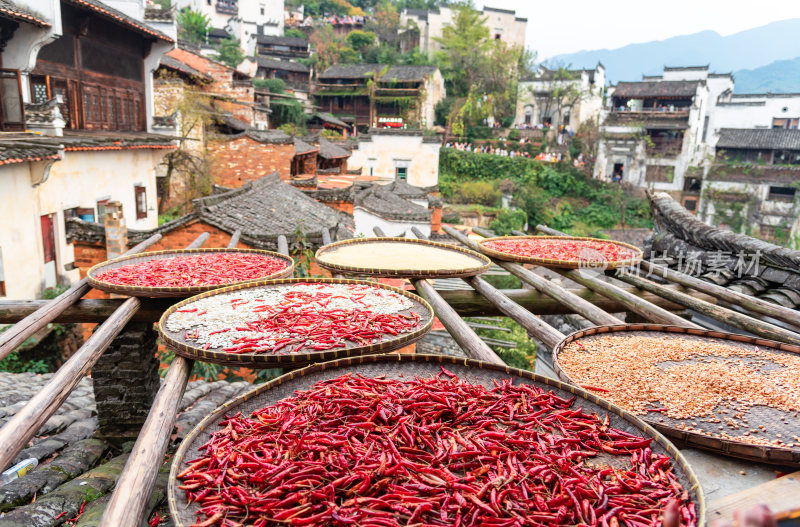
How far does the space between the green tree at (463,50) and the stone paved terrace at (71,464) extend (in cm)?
4609

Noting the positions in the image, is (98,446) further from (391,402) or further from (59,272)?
(59,272)

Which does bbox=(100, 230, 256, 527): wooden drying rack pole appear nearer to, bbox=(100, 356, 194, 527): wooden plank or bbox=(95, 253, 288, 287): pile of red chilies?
bbox=(100, 356, 194, 527): wooden plank

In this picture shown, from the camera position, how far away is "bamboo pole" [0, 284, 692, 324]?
184 inches

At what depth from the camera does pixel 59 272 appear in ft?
39.0

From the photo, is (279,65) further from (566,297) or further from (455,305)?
(566,297)

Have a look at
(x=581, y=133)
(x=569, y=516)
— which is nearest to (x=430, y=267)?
(x=569, y=516)

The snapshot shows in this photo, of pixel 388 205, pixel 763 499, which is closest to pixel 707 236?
pixel 763 499

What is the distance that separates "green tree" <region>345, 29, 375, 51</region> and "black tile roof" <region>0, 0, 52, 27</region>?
48547 millimetres

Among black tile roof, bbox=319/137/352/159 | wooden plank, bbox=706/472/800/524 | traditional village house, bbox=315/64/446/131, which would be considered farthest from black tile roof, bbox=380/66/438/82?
wooden plank, bbox=706/472/800/524

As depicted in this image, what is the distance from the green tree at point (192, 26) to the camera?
170 feet

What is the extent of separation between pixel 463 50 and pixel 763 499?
54216mm

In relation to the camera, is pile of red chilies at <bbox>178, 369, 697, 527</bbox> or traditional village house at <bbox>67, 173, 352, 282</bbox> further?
traditional village house at <bbox>67, 173, 352, 282</bbox>

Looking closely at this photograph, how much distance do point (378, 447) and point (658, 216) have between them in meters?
8.67

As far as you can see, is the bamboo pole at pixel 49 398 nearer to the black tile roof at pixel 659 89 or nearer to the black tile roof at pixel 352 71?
the black tile roof at pixel 659 89
